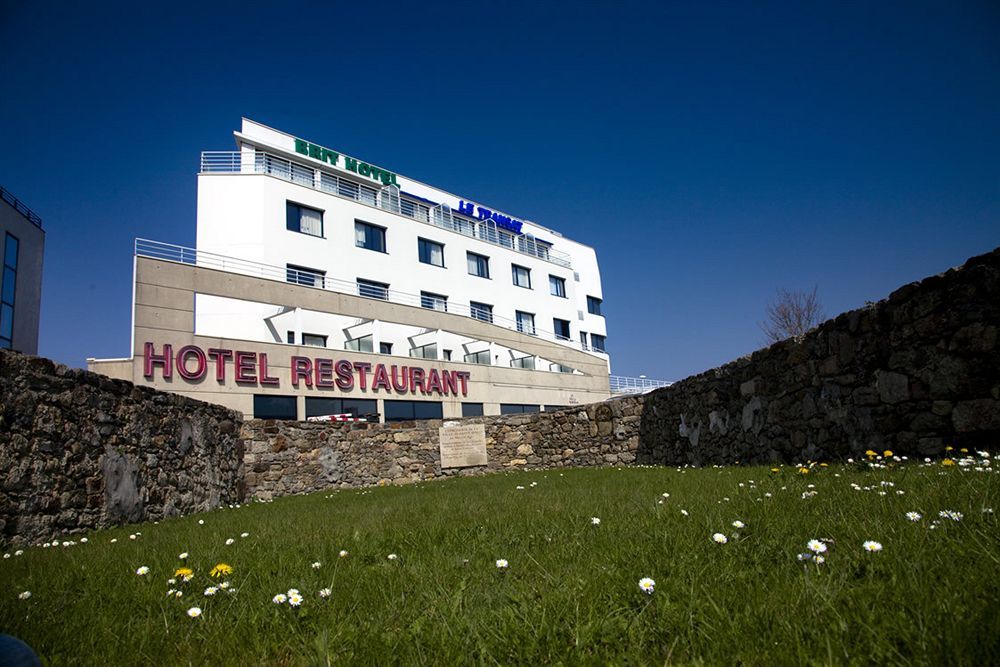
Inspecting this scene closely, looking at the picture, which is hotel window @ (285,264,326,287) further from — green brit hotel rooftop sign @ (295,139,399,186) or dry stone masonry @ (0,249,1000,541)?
dry stone masonry @ (0,249,1000,541)

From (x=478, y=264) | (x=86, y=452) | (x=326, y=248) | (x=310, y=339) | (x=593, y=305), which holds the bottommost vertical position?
(x=86, y=452)

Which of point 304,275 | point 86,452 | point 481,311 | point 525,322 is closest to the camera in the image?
point 86,452

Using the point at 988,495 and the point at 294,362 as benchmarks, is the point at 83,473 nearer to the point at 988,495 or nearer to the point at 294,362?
the point at 988,495

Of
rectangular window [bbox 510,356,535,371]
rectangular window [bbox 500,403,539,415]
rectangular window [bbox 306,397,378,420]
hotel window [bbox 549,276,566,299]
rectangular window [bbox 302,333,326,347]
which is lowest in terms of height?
rectangular window [bbox 500,403,539,415]

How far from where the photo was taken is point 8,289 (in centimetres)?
2212

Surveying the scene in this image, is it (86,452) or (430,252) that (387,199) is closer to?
(430,252)

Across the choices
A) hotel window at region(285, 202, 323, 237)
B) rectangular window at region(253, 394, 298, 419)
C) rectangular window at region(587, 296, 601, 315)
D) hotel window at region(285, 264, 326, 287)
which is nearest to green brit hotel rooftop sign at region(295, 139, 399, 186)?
hotel window at region(285, 202, 323, 237)

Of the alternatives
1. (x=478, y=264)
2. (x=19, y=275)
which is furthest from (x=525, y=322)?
(x=19, y=275)

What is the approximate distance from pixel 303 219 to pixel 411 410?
1144 cm

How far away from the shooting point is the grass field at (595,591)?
6.11 feet

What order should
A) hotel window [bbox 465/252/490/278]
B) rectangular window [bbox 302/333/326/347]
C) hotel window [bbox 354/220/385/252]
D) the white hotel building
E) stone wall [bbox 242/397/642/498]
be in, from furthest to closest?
hotel window [bbox 465/252/490/278]
hotel window [bbox 354/220/385/252]
rectangular window [bbox 302/333/326/347]
the white hotel building
stone wall [bbox 242/397/642/498]

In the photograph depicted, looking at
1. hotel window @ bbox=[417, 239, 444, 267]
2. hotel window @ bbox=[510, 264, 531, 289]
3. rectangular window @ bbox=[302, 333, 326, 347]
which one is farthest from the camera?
hotel window @ bbox=[510, 264, 531, 289]

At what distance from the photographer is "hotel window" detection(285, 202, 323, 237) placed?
27.6m

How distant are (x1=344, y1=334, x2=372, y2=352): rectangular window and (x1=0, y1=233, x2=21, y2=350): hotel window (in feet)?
42.7
